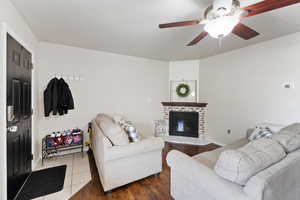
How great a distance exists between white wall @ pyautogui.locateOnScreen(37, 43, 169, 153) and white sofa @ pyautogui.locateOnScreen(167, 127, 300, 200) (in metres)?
2.41

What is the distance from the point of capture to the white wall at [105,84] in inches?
110

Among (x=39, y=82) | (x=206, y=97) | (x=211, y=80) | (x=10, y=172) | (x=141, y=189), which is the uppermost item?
(x=211, y=80)

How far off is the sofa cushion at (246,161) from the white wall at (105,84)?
2904 mm

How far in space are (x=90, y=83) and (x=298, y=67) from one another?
4.17 m

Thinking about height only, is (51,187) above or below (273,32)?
below

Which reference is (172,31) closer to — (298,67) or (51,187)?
(298,67)

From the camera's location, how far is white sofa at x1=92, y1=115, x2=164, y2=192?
1744mm

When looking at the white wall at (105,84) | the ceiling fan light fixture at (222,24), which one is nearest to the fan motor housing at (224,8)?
the ceiling fan light fixture at (222,24)

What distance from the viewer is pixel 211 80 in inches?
146

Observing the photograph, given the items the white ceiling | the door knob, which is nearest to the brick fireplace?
the white ceiling

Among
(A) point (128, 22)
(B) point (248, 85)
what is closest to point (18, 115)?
(A) point (128, 22)

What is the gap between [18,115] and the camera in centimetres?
176

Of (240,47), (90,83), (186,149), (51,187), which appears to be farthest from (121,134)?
(240,47)

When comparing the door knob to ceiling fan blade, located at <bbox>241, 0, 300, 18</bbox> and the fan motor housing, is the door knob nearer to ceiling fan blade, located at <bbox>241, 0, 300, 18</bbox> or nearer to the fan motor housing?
the fan motor housing
